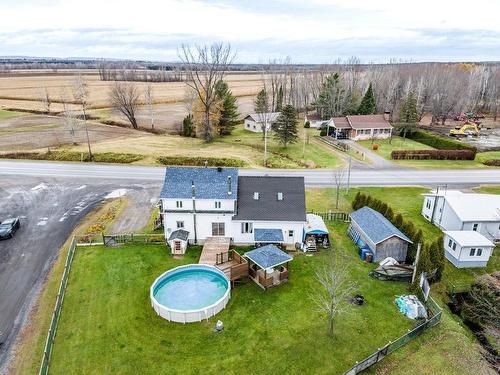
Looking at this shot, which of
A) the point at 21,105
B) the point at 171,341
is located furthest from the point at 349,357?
the point at 21,105

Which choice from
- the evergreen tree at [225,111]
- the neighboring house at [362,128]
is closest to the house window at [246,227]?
the evergreen tree at [225,111]

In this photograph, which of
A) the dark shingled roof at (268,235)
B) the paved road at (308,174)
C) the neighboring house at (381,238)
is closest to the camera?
the neighboring house at (381,238)

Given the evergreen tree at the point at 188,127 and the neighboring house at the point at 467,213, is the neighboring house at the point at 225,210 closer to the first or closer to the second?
the neighboring house at the point at 467,213

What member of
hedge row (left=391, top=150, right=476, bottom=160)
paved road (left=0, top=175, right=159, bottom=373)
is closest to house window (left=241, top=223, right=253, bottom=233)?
paved road (left=0, top=175, right=159, bottom=373)

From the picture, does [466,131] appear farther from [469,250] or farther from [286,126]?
[469,250]

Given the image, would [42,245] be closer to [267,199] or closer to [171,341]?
[171,341]

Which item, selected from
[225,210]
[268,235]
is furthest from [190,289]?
[268,235]
